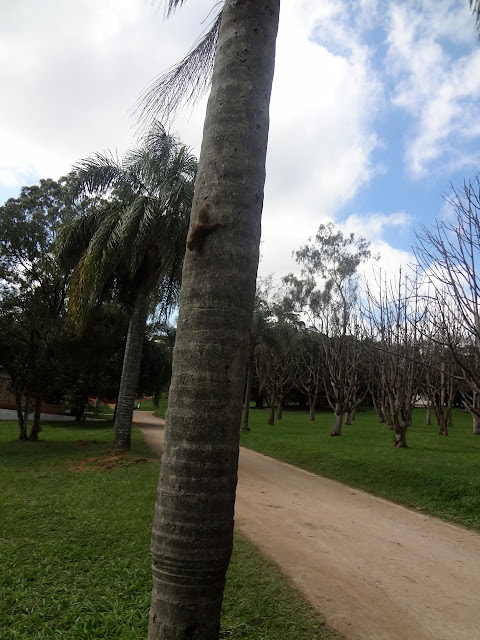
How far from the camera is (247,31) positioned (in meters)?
2.55

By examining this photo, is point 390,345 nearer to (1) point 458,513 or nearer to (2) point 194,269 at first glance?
(1) point 458,513

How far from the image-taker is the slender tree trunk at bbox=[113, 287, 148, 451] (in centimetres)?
1382

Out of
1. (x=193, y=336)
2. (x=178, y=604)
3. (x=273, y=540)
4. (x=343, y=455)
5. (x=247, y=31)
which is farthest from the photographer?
(x=343, y=455)

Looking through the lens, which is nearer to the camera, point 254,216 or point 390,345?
point 254,216

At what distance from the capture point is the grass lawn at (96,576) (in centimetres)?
404

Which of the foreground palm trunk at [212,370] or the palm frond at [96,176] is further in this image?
the palm frond at [96,176]

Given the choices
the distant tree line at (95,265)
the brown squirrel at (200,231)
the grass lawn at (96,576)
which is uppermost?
the distant tree line at (95,265)

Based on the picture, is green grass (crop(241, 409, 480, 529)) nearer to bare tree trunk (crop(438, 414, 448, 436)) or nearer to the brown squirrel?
bare tree trunk (crop(438, 414, 448, 436))

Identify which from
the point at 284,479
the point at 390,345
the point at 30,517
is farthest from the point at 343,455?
the point at 30,517

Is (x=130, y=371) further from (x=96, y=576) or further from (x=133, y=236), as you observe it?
(x=96, y=576)

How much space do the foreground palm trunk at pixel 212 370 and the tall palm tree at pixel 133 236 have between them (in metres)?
9.71

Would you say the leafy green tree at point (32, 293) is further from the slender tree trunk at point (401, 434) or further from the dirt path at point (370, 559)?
the slender tree trunk at point (401, 434)

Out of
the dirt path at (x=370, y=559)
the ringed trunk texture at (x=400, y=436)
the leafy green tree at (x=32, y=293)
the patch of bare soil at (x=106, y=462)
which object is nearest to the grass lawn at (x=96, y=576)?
the dirt path at (x=370, y=559)

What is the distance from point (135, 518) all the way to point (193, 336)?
19.6 ft
